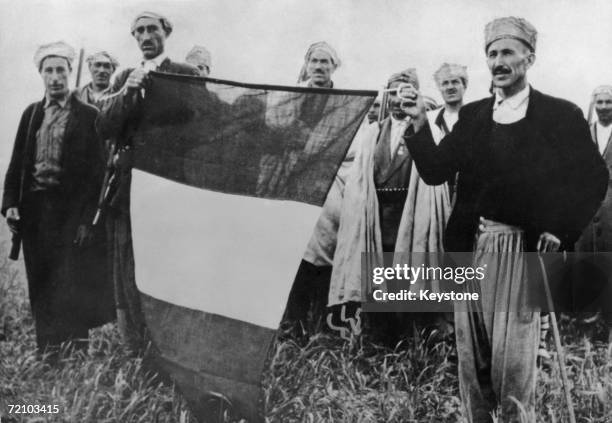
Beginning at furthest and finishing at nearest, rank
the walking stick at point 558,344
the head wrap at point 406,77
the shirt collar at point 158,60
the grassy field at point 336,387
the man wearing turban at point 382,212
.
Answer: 1. the shirt collar at point 158,60
2. the head wrap at point 406,77
3. the man wearing turban at point 382,212
4. the grassy field at point 336,387
5. the walking stick at point 558,344

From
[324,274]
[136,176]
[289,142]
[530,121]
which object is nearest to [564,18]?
[530,121]

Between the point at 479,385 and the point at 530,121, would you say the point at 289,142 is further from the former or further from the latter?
the point at 479,385

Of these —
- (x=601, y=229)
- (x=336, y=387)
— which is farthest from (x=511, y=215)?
(x=336, y=387)

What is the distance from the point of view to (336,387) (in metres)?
3.79

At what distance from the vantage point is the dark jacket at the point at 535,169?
368cm

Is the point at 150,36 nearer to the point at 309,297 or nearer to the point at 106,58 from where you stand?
the point at 106,58

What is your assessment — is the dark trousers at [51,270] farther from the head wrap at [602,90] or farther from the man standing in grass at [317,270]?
the head wrap at [602,90]

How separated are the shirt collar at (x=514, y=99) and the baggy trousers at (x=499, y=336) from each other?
645 mm

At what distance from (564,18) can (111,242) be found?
292 cm

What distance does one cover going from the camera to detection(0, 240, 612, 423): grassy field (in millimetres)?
3703

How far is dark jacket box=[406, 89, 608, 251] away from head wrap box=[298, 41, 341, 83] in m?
0.66

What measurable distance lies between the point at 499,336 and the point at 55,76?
9.71ft

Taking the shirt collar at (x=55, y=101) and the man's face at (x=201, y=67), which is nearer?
the man's face at (x=201, y=67)

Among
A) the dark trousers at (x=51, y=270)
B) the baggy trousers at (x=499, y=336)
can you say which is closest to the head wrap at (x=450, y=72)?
the baggy trousers at (x=499, y=336)
